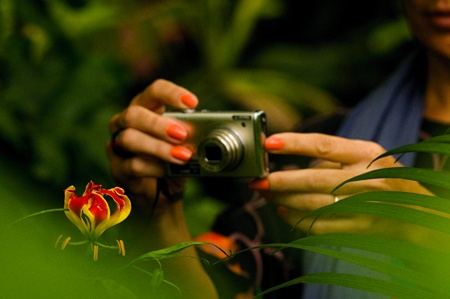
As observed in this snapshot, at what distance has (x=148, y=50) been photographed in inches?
83.3

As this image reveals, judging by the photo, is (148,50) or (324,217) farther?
(148,50)

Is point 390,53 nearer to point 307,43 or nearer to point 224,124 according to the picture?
point 307,43

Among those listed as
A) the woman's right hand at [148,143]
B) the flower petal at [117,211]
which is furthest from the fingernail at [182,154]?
the flower petal at [117,211]

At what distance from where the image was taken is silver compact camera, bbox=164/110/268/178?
22.8 inches

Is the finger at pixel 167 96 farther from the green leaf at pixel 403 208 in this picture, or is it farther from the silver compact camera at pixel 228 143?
the green leaf at pixel 403 208

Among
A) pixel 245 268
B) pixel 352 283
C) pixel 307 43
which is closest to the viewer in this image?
pixel 352 283

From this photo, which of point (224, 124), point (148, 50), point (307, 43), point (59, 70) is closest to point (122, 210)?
point (224, 124)

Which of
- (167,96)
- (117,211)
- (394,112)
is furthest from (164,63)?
(117,211)

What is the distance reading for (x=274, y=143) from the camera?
579 mm

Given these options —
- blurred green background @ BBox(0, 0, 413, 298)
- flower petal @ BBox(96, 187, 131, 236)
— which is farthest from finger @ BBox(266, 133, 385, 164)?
blurred green background @ BBox(0, 0, 413, 298)

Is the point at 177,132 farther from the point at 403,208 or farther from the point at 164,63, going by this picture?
the point at 164,63

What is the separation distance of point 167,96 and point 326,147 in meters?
0.14

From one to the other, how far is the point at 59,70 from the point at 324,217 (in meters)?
0.80

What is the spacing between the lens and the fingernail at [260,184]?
600mm
